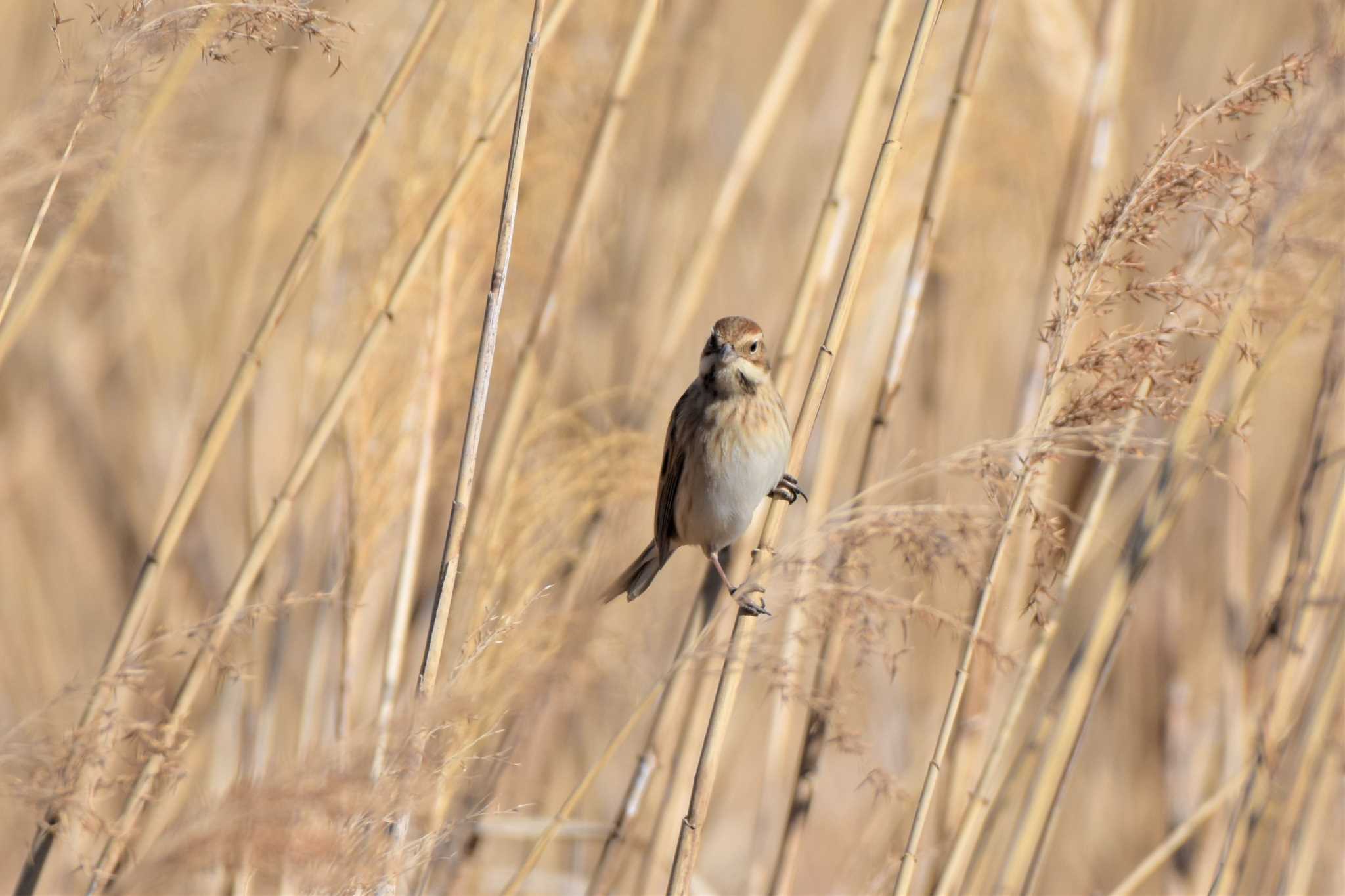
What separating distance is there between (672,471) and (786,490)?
22.1 inches

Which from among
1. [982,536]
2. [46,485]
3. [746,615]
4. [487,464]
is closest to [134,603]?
[487,464]

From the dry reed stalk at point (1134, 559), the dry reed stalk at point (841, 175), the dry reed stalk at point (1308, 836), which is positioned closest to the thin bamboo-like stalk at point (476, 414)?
the dry reed stalk at point (841, 175)

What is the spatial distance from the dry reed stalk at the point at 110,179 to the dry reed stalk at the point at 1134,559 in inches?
62.3

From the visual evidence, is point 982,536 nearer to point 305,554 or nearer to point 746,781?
point 305,554

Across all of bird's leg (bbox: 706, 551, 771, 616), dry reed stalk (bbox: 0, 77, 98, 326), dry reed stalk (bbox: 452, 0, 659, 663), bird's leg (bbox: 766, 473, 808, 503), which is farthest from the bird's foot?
dry reed stalk (bbox: 0, 77, 98, 326)

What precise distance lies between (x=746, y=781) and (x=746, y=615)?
2.60 m

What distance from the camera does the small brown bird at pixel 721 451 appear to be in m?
2.57

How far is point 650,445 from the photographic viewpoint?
2828 mm

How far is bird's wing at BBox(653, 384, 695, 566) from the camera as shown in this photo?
9.14ft

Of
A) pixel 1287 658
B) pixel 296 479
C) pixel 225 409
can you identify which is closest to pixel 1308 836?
pixel 1287 658

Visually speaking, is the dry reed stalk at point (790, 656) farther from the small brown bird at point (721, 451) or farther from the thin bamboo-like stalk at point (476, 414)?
the thin bamboo-like stalk at point (476, 414)

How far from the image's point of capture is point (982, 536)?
5.63 ft

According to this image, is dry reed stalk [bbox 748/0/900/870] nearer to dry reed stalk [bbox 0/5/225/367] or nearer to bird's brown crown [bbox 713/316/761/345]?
bird's brown crown [bbox 713/316/761/345]

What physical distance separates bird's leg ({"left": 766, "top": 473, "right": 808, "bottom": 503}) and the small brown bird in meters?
0.20
